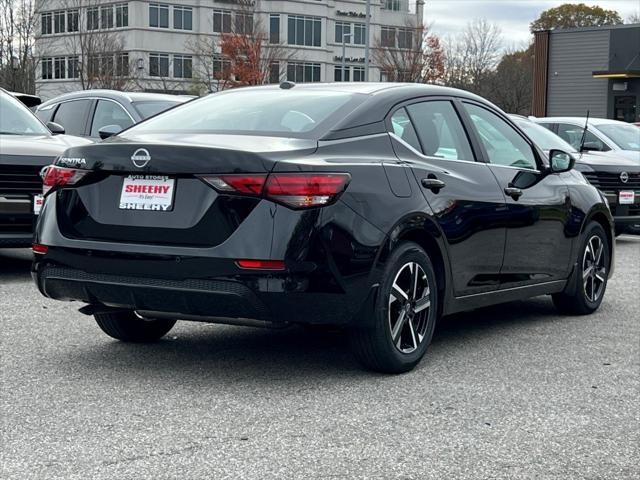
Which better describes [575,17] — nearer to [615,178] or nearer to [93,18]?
[93,18]

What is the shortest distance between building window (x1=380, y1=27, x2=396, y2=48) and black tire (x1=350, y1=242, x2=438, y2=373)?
71511mm

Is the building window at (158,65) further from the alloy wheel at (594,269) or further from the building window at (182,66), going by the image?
the alloy wheel at (594,269)

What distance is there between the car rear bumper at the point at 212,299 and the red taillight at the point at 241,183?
1.38 ft

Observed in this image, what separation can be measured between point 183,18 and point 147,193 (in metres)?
82.2

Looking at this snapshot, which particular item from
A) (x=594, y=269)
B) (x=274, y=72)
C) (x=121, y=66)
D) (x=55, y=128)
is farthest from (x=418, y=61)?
(x=594, y=269)

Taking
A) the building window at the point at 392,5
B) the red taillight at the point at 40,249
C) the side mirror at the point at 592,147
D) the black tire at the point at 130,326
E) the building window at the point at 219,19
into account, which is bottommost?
the black tire at the point at 130,326

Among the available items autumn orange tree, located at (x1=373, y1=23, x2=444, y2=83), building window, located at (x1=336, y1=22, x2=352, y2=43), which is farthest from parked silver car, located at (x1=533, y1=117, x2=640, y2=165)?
building window, located at (x1=336, y1=22, x2=352, y2=43)

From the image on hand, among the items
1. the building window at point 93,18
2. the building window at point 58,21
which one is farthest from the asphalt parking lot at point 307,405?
the building window at point 58,21

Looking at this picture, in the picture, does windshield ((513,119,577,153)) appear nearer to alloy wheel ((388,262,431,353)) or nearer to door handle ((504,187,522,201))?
door handle ((504,187,522,201))

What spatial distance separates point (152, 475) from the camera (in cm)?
407

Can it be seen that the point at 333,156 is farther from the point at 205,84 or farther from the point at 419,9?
the point at 419,9

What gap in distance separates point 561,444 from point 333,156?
1.85 meters

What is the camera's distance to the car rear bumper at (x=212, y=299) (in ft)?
17.5

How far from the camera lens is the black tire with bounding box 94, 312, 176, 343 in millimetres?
6562
